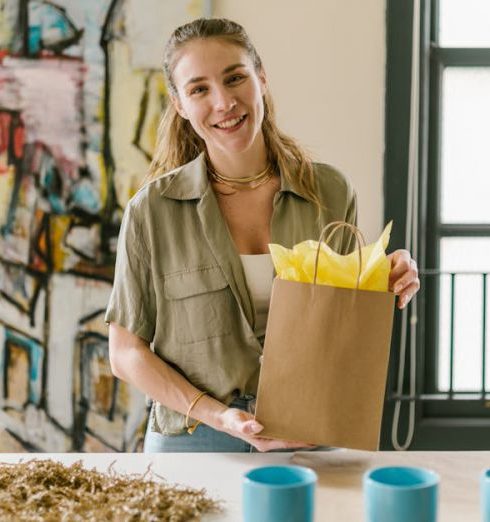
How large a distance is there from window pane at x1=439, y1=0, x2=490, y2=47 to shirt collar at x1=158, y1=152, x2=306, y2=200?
4.38 feet

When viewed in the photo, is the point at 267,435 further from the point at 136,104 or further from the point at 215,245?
the point at 136,104

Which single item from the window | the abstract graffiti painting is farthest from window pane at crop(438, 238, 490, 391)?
the abstract graffiti painting

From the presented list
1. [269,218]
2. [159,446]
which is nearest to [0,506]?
[159,446]

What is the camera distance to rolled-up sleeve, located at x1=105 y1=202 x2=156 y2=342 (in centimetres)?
159

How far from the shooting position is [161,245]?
5.35 feet

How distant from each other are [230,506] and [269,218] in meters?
0.73

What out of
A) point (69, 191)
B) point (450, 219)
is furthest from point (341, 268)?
point (450, 219)

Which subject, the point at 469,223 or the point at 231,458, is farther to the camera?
the point at 469,223

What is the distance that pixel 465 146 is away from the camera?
277 centimetres

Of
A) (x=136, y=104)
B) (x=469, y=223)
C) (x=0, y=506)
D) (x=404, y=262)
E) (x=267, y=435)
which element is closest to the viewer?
(x=0, y=506)

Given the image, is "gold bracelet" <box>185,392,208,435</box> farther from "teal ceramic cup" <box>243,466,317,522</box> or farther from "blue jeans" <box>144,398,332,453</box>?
"teal ceramic cup" <box>243,466,317,522</box>

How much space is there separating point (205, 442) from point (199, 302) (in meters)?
0.28

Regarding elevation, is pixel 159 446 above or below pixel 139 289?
below

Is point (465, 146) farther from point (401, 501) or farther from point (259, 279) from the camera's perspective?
point (401, 501)
